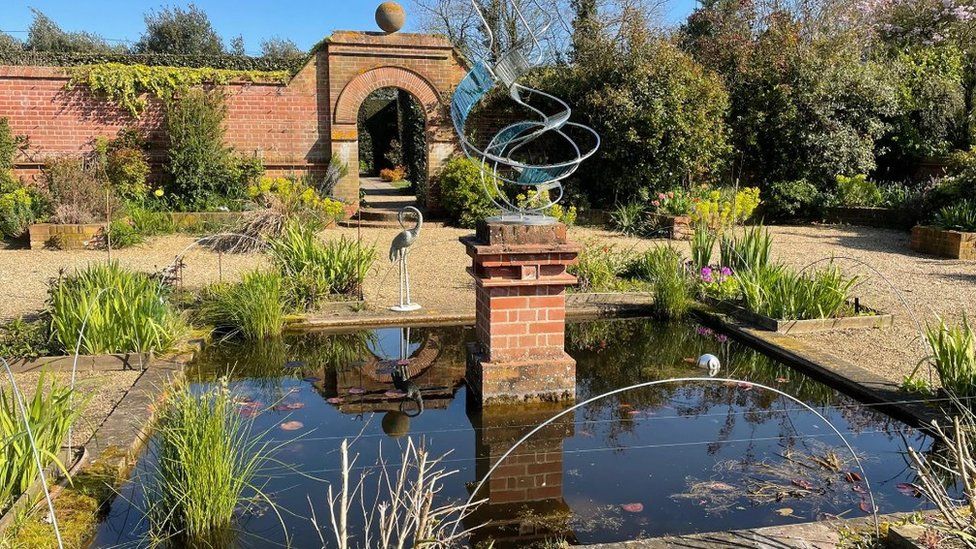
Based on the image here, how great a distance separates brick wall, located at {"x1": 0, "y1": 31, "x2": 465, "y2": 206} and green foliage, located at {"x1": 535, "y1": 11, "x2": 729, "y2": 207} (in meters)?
2.69

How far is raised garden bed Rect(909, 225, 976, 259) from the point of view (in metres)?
10.4

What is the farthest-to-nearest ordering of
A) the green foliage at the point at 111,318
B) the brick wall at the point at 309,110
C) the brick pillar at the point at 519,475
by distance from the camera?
the brick wall at the point at 309,110 → the green foliage at the point at 111,318 → the brick pillar at the point at 519,475

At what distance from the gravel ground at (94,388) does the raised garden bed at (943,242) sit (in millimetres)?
10138

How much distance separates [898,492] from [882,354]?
241cm

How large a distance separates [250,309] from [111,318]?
1.04m

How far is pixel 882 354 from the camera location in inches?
Result: 224

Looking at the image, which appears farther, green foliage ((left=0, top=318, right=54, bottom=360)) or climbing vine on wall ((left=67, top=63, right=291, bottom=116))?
climbing vine on wall ((left=67, top=63, right=291, bottom=116))

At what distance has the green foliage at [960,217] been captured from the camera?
10.8 m

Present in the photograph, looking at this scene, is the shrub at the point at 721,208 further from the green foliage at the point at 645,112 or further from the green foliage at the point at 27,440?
the green foliage at the point at 27,440

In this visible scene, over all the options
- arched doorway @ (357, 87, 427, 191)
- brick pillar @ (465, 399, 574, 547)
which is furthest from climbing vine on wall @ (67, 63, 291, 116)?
brick pillar @ (465, 399, 574, 547)

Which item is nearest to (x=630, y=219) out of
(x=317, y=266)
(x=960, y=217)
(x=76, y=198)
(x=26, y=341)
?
(x=960, y=217)

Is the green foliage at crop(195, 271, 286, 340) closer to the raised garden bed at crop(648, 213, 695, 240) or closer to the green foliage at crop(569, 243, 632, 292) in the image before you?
the green foliage at crop(569, 243, 632, 292)

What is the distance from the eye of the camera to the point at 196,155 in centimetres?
1348

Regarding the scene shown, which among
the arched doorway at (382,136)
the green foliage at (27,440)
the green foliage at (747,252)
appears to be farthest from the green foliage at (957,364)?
the arched doorway at (382,136)
